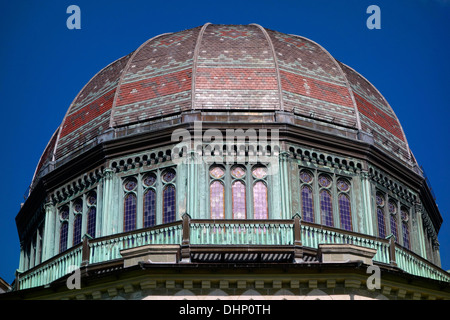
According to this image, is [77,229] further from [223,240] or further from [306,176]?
[306,176]

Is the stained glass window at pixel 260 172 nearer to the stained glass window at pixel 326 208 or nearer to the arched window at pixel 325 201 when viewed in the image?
the arched window at pixel 325 201

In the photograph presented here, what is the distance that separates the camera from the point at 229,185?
142 ft

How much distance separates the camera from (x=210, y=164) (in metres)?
43.4

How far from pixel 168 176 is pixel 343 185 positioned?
6.80 meters

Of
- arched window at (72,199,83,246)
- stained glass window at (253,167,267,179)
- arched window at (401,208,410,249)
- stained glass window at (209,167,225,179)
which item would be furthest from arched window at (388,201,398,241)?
arched window at (72,199,83,246)

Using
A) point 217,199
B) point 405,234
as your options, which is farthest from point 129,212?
point 405,234

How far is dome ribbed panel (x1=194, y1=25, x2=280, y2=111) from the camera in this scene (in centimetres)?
4556

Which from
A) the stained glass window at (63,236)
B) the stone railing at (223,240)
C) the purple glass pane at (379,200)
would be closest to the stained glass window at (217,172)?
the stone railing at (223,240)

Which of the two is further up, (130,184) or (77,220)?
(130,184)

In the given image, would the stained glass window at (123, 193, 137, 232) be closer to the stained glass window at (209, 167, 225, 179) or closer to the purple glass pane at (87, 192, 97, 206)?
the purple glass pane at (87, 192, 97, 206)
